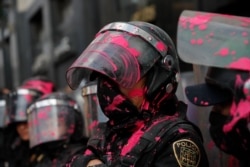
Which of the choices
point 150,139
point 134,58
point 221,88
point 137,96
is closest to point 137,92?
point 137,96

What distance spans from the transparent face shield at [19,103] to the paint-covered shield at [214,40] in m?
2.54

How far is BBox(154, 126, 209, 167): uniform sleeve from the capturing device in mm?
2275

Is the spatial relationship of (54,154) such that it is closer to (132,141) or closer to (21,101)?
(21,101)

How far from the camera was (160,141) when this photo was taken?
2328 millimetres

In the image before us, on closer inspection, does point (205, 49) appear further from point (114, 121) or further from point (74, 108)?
point (74, 108)

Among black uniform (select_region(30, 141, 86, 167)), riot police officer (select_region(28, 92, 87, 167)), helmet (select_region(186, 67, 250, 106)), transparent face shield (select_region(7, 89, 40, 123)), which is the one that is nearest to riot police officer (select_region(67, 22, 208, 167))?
helmet (select_region(186, 67, 250, 106))

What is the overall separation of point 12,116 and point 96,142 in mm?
2412

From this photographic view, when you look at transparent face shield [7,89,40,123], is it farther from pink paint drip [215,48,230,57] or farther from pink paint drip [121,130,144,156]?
pink paint drip [215,48,230,57]

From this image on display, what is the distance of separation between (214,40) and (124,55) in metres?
0.40

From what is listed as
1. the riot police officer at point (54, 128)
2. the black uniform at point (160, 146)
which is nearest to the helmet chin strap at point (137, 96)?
the black uniform at point (160, 146)

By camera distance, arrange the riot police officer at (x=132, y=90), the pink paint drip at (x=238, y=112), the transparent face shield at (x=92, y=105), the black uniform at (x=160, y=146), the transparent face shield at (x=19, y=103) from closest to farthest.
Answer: the pink paint drip at (x=238, y=112) < the black uniform at (x=160, y=146) < the riot police officer at (x=132, y=90) < the transparent face shield at (x=92, y=105) < the transparent face shield at (x=19, y=103)

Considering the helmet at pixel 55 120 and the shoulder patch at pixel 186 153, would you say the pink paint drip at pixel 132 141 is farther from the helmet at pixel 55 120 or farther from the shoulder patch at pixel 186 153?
the helmet at pixel 55 120

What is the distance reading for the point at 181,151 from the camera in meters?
2.28

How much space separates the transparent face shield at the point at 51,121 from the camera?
12.9ft
